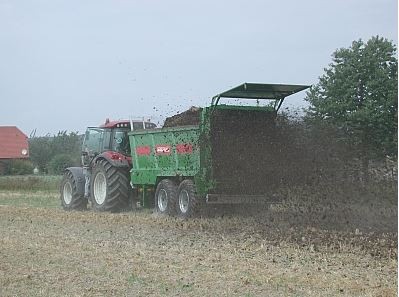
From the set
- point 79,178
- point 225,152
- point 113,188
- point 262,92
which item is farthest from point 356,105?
point 79,178

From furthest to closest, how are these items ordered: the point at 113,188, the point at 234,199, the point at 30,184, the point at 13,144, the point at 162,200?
1. the point at 13,144
2. the point at 30,184
3. the point at 113,188
4. the point at 162,200
5. the point at 234,199

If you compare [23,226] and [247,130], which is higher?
[247,130]

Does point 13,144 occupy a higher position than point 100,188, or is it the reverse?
point 13,144

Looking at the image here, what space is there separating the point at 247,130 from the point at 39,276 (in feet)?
20.3

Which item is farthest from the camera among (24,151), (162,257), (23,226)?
→ (24,151)

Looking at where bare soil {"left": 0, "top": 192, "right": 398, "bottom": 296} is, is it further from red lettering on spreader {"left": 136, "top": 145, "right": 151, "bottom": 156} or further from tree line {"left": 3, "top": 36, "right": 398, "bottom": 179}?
red lettering on spreader {"left": 136, "top": 145, "right": 151, "bottom": 156}

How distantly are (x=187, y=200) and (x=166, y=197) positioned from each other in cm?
82

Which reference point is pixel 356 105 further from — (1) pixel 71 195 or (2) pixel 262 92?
(1) pixel 71 195

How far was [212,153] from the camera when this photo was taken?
11969mm

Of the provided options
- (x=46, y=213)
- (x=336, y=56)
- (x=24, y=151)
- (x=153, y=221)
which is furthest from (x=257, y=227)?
(x=24, y=151)

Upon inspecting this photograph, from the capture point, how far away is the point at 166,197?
13.3 meters

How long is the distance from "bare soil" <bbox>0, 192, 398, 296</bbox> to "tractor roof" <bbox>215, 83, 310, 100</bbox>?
228 cm

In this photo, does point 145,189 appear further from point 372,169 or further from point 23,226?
point 372,169

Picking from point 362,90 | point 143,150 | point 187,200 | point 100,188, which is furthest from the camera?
point 362,90
